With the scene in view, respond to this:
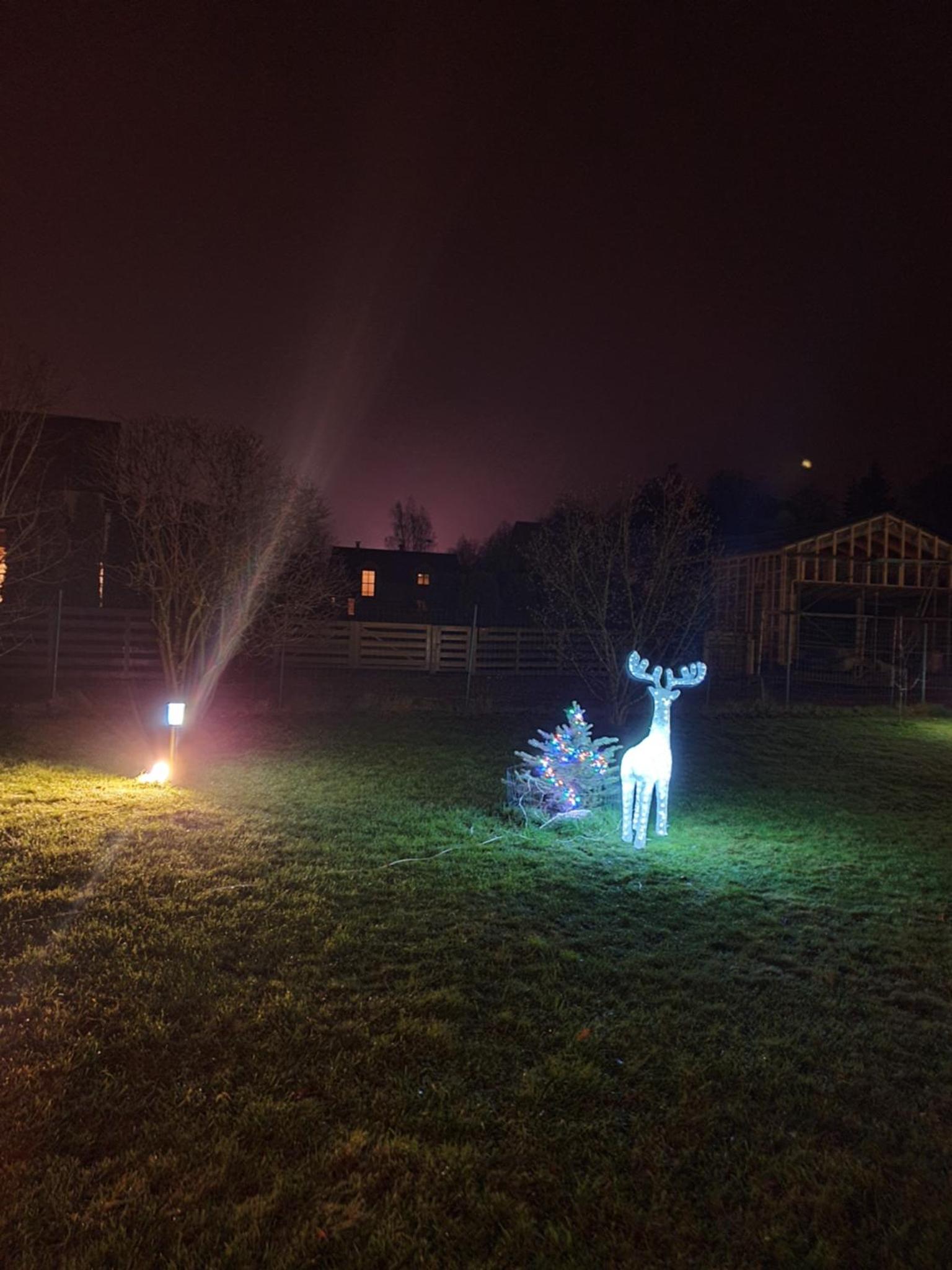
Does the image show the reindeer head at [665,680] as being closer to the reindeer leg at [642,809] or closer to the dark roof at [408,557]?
the reindeer leg at [642,809]

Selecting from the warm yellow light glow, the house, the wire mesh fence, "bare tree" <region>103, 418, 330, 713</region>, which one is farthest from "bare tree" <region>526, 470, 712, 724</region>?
the house

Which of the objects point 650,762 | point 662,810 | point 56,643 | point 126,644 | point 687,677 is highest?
point 687,677

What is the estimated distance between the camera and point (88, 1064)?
3.16 meters

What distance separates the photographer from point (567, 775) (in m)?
7.62

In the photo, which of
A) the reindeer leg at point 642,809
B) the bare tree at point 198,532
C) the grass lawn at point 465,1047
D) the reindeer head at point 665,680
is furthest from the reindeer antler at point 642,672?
the bare tree at point 198,532

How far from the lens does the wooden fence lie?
55.3 feet

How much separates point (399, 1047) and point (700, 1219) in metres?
1.35

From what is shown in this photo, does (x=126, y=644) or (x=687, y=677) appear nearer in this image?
(x=687, y=677)

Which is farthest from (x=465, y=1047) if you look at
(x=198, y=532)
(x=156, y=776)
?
(x=198, y=532)

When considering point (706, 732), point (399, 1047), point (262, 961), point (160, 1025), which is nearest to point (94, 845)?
point (262, 961)

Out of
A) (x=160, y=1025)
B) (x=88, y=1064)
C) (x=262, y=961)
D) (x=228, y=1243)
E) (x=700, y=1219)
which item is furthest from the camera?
(x=262, y=961)

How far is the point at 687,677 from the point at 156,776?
228 inches

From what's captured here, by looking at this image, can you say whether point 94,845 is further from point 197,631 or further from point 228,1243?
point 197,631

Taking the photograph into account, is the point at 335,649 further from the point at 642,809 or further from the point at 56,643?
the point at 642,809
